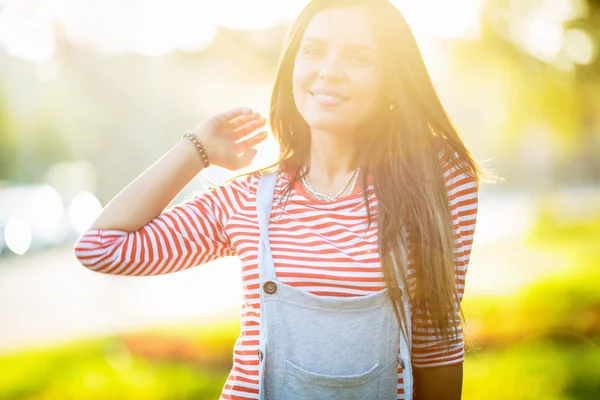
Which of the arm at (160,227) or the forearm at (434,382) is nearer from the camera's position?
the arm at (160,227)

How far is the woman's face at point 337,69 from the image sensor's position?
6.99 feet

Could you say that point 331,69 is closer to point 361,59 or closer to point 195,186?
point 361,59

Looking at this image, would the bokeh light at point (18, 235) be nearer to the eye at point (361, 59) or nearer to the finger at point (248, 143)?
the finger at point (248, 143)

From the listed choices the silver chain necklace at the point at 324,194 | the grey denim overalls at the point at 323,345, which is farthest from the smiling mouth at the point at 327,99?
the grey denim overalls at the point at 323,345

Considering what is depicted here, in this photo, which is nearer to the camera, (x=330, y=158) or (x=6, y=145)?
(x=330, y=158)

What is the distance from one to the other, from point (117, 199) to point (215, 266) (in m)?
8.30

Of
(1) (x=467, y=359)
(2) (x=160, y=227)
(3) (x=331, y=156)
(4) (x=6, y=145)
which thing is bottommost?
(1) (x=467, y=359)

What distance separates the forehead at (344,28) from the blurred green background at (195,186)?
0.26m

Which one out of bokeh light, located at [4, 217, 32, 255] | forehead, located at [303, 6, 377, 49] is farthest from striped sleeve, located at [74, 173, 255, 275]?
bokeh light, located at [4, 217, 32, 255]

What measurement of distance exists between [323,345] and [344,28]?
0.92m

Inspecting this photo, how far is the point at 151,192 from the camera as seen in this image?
2.12 meters

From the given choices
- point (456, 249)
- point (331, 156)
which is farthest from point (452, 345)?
point (331, 156)

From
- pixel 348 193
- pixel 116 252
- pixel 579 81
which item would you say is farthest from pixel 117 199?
pixel 579 81

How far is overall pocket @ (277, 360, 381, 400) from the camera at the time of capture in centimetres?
193
